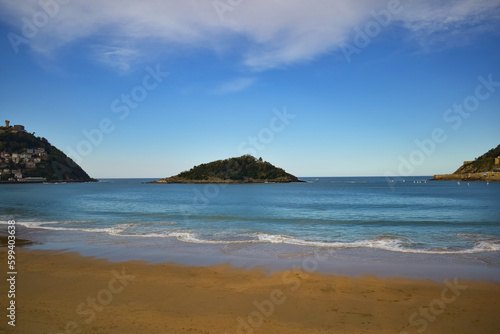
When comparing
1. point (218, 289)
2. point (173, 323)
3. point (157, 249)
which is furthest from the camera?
point (157, 249)

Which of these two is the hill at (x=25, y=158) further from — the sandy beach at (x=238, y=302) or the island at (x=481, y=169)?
the island at (x=481, y=169)

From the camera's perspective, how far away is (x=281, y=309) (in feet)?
27.1

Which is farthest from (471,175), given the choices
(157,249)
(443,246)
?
(157,249)

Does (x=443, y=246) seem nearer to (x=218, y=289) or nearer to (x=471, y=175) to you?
(x=218, y=289)

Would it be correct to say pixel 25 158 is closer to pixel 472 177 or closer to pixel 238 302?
pixel 238 302

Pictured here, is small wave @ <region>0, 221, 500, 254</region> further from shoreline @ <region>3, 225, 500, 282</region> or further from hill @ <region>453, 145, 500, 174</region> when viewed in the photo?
hill @ <region>453, 145, 500, 174</region>

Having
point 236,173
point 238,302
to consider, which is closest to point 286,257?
point 238,302

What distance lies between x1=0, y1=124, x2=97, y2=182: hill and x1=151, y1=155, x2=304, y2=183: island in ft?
247

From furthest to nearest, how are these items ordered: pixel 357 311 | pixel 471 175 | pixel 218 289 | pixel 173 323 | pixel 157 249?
1. pixel 471 175
2. pixel 157 249
3. pixel 218 289
4. pixel 357 311
5. pixel 173 323

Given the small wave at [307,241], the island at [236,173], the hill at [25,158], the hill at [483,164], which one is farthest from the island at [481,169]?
the hill at [25,158]

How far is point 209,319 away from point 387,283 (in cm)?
659

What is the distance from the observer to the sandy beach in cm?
725

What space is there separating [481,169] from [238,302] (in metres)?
193

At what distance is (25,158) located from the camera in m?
174
